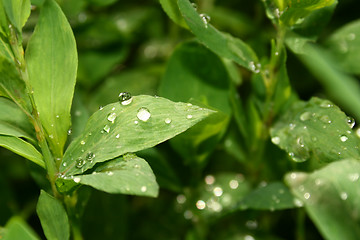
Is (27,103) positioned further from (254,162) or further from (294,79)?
(294,79)

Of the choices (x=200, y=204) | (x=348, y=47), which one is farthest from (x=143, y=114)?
(x=348, y=47)

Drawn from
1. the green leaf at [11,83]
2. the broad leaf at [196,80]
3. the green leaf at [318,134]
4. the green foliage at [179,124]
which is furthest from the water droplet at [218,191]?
the green leaf at [11,83]

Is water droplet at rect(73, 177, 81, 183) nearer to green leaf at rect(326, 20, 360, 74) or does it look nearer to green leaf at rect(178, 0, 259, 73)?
green leaf at rect(178, 0, 259, 73)

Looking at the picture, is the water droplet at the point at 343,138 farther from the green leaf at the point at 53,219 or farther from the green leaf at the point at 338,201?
the green leaf at the point at 53,219

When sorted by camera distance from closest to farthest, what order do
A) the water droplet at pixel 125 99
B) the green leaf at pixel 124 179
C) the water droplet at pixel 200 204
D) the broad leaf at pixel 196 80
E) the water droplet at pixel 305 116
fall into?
1. the green leaf at pixel 124 179
2. the water droplet at pixel 125 99
3. the water droplet at pixel 305 116
4. the broad leaf at pixel 196 80
5. the water droplet at pixel 200 204

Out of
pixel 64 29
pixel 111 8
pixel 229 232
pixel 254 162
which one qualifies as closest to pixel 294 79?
pixel 254 162

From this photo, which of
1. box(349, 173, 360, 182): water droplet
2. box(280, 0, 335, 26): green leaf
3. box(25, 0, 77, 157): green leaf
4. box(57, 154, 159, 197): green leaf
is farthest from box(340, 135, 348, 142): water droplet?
box(25, 0, 77, 157): green leaf
